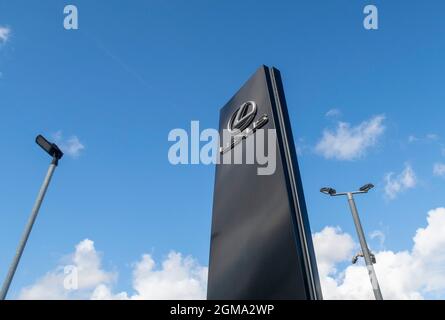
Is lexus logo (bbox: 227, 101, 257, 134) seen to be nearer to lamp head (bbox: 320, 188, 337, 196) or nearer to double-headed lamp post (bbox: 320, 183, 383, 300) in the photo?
double-headed lamp post (bbox: 320, 183, 383, 300)

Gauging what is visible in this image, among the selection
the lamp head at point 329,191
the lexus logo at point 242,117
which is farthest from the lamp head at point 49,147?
the lamp head at point 329,191

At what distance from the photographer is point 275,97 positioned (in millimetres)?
6316

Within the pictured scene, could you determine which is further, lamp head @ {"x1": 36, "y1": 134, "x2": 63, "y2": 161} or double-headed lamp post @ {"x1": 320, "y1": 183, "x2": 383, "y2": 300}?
double-headed lamp post @ {"x1": 320, "y1": 183, "x2": 383, "y2": 300}

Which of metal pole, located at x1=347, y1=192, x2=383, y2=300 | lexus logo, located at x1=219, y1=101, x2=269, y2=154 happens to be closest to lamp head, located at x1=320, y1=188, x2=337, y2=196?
metal pole, located at x1=347, y1=192, x2=383, y2=300

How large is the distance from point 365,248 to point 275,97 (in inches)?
278

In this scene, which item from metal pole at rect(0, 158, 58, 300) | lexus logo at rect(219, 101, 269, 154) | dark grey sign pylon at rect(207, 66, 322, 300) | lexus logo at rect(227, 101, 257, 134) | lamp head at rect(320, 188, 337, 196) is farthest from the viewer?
lamp head at rect(320, 188, 337, 196)

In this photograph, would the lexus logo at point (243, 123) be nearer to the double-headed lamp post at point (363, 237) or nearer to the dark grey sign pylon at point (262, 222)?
the dark grey sign pylon at point (262, 222)

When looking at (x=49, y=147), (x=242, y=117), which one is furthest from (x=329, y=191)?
(x=49, y=147)

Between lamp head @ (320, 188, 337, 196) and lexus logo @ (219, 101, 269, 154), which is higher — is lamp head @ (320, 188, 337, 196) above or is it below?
above

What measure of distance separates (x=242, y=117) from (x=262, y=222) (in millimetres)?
2638

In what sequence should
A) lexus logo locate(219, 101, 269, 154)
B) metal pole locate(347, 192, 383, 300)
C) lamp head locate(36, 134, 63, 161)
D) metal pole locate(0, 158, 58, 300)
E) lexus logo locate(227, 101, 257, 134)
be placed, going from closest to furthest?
metal pole locate(0, 158, 58, 300), lexus logo locate(219, 101, 269, 154), lexus logo locate(227, 101, 257, 134), lamp head locate(36, 134, 63, 161), metal pole locate(347, 192, 383, 300)

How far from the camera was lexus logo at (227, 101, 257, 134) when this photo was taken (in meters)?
6.64
